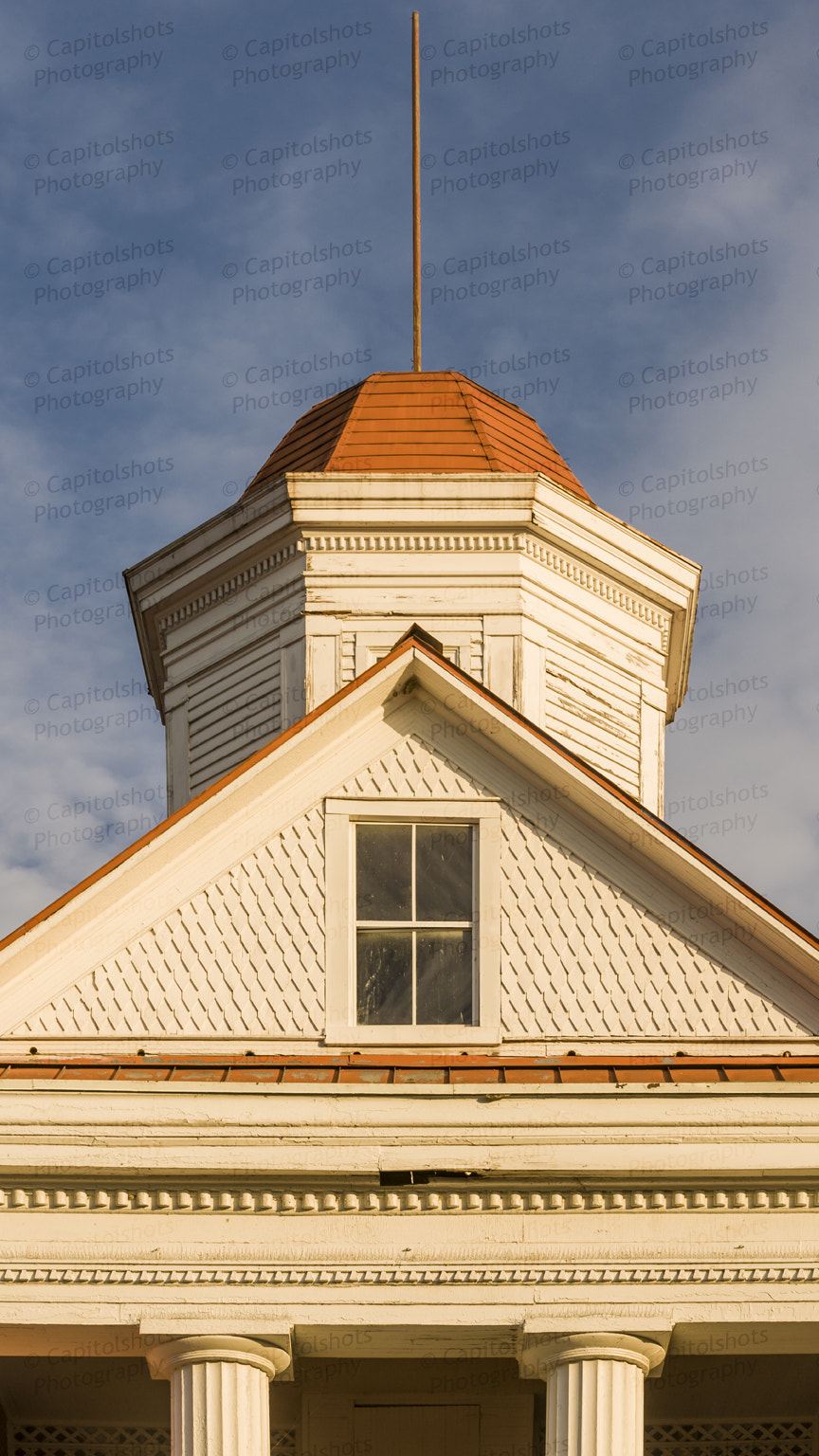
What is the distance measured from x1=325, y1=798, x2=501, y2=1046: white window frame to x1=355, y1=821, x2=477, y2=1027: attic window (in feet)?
0.25

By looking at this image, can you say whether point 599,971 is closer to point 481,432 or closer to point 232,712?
point 232,712

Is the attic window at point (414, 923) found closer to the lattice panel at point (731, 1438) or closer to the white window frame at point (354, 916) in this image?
the white window frame at point (354, 916)

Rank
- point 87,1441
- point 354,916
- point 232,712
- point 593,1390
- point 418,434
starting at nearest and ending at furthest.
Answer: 1. point 593,1390
2. point 354,916
3. point 87,1441
4. point 232,712
5. point 418,434

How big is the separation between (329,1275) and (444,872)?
9.49 ft

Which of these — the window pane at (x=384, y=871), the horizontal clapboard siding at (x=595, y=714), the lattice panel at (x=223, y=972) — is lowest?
the lattice panel at (x=223, y=972)

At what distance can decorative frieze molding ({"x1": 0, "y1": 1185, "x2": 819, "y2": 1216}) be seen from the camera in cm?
1114

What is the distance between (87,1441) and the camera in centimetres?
1365

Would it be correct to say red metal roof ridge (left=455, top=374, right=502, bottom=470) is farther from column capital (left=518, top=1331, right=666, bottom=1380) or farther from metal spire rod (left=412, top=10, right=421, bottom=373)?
column capital (left=518, top=1331, right=666, bottom=1380)

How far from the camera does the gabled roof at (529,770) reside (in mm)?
12219

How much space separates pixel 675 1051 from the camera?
12.1m

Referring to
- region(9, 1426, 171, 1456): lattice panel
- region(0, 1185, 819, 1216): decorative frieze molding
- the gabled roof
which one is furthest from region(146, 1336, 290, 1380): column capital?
region(9, 1426, 171, 1456): lattice panel

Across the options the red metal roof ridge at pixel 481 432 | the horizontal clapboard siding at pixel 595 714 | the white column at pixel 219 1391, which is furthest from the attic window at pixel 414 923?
the red metal roof ridge at pixel 481 432

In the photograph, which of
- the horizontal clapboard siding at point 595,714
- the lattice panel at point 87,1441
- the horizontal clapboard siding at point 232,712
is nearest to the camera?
the lattice panel at point 87,1441

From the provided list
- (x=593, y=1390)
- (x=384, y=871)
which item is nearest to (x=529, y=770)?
(x=384, y=871)
